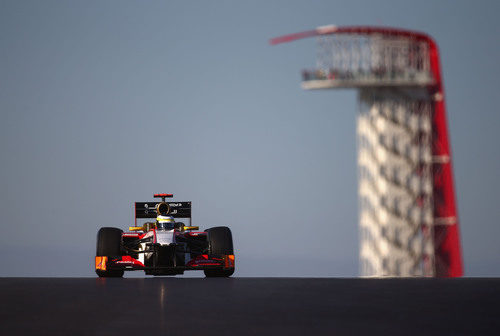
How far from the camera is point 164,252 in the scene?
26.0 meters

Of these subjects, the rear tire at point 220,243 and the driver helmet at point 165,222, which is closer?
the rear tire at point 220,243

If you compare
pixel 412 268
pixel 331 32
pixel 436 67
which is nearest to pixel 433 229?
pixel 412 268

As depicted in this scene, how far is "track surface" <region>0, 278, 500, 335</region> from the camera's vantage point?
9758 mm

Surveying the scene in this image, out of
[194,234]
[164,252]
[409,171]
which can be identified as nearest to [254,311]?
[164,252]

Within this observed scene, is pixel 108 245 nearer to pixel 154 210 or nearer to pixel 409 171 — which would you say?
pixel 154 210

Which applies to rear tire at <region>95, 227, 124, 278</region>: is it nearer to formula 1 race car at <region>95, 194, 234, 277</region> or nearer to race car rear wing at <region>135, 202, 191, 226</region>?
formula 1 race car at <region>95, 194, 234, 277</region>

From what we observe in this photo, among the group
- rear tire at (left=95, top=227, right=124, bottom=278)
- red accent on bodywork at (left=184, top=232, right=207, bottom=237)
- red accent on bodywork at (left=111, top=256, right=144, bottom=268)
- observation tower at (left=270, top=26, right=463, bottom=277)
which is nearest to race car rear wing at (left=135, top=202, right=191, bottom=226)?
red accent on bodywork at (left=184, top=232, right=207, bottom=237)

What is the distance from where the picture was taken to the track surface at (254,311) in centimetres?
976

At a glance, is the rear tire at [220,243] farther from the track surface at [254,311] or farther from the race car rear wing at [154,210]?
the track surface at [254,311]

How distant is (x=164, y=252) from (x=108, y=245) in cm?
172

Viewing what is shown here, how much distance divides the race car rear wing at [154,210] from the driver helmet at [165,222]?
681 millimetres

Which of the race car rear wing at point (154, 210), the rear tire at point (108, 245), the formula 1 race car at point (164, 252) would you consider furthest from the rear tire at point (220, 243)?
the rear tire at point (108, 245)

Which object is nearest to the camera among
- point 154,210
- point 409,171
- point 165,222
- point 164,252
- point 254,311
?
point 254,311

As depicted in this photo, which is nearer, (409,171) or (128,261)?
(128,261)
